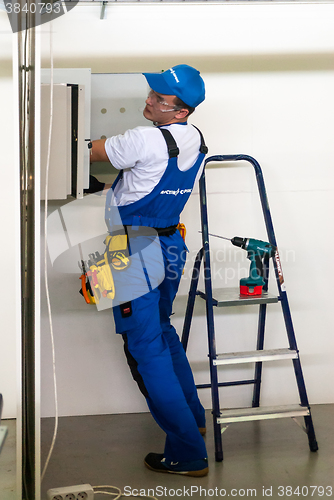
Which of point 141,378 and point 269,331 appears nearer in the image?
point 141,378

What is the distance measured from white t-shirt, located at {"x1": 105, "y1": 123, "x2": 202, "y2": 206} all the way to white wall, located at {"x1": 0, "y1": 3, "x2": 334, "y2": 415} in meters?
0.55

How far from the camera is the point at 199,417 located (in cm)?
246

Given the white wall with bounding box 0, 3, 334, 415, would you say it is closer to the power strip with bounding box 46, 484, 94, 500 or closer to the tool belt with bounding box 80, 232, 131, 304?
the tool belt with bounding box 80, 232, 131, 304

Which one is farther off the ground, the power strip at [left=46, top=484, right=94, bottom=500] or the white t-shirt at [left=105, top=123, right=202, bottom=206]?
the white t-shirt at [left=105, top=123, right=202, bottom=206]

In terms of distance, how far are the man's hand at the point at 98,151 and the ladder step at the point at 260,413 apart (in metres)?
1.33

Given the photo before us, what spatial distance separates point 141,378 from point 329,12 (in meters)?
2.17

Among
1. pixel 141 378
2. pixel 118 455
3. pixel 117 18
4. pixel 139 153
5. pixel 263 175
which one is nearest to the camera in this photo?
pixel 139 153

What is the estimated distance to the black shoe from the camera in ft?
7.02

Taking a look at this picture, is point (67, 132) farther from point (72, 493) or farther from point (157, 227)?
point (72, 493)

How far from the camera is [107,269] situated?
2100 mm

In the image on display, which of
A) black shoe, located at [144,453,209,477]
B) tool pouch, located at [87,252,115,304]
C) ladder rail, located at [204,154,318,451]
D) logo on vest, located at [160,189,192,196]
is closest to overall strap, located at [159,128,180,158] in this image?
logo on vest, located at [160,189,192,196]

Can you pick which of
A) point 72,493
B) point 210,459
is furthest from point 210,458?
point 72,493

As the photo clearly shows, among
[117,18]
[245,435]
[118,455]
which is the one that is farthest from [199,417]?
[117,18]

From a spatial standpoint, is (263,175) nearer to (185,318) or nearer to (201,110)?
(201,110)
